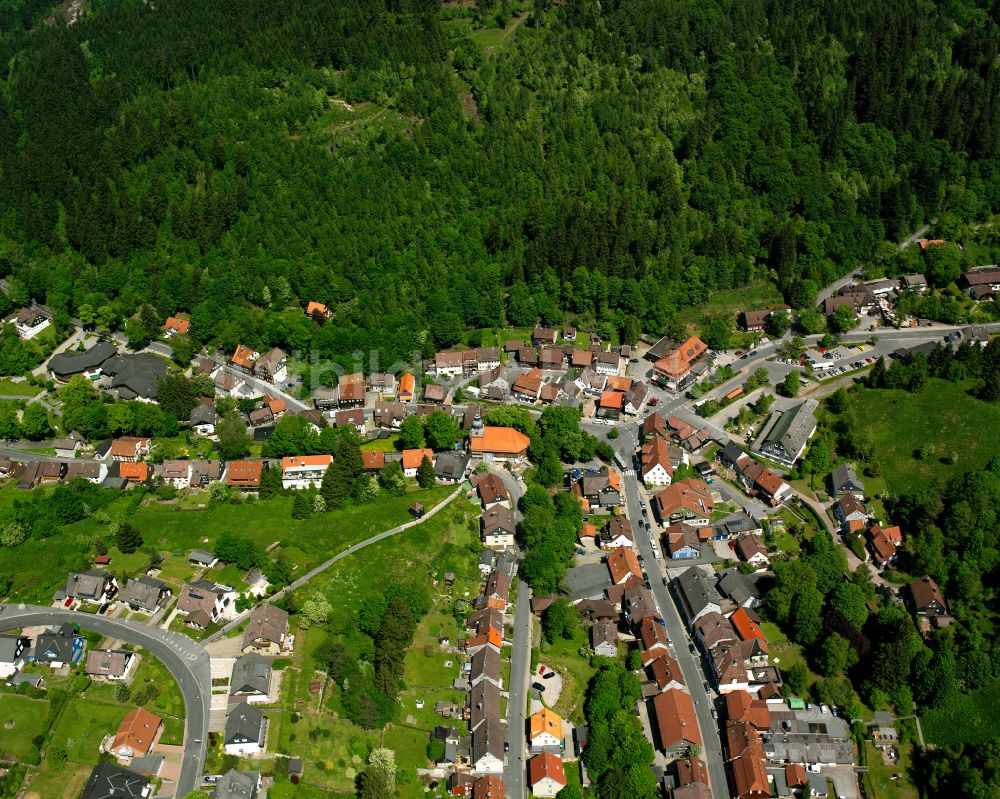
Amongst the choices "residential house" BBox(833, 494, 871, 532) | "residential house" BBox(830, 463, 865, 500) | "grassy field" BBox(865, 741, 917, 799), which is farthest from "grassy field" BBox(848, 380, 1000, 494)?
"grassy field" BBox(865, 741, 917, 799)

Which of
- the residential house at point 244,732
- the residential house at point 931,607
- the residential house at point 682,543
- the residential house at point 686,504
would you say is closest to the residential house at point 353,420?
the residential house at point 686,504

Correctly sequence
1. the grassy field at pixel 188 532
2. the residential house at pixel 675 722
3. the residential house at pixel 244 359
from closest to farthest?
the residential house at pixel 675 722
the grassy field at pixel 188 532
the residential house at pixel 244 359

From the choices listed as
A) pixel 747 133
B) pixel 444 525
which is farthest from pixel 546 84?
pixel 444 525

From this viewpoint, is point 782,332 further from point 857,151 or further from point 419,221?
point 419,221

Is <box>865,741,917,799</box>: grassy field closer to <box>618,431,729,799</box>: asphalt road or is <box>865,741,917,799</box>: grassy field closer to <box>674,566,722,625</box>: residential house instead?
<box>618,431,729,799</box>: asphalt road

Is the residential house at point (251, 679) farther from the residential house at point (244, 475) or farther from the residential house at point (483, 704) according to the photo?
the residential house at point (244, 475)

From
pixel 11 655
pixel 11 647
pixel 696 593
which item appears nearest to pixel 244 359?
pixel 11 647

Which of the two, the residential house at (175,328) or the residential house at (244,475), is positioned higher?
the residential house at (175,328)
